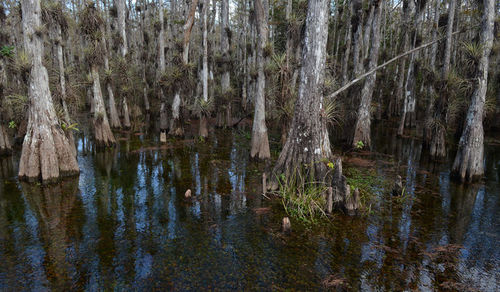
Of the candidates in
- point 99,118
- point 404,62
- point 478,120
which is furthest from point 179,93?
point 404,62

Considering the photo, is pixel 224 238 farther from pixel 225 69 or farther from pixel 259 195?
pixel 225 69

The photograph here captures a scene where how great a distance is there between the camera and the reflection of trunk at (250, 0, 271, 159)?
455 inches

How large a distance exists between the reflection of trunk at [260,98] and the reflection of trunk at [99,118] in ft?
23.3

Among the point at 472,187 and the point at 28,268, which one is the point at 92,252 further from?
the point at 472,187

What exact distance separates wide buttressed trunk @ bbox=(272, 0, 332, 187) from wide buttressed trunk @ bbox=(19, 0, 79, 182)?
7196 millimetres

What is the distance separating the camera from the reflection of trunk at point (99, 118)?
551 inches

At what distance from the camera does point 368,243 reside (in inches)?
249

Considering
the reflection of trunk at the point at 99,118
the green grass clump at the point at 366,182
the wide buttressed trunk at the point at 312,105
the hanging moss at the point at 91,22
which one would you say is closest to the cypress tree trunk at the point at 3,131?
the reflection of trunk at the point at 99,118

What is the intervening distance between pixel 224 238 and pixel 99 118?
1044 centimetres

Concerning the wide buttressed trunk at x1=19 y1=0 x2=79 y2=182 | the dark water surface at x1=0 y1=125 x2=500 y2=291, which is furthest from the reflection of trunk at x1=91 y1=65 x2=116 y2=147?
the wide buttressed trunk at x1=19 y1=0 x2=79 y2=182

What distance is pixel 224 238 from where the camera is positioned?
259 inches

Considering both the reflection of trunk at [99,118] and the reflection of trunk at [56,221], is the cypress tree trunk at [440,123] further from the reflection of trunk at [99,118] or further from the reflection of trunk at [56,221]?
the reflection of trunk at [99,118]

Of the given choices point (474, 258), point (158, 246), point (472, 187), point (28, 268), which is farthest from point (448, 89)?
point (28, 268)

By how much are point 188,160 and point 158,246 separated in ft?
22.4
